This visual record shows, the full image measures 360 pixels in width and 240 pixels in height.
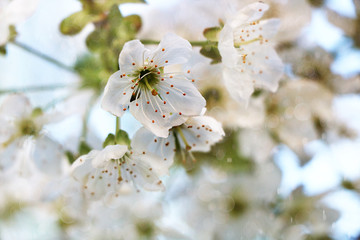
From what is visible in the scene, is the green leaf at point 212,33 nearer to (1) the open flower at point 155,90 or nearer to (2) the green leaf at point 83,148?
(1) the open flower at point 155,90

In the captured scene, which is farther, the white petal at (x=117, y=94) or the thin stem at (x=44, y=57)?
the thin stem at (x=44, y=57)

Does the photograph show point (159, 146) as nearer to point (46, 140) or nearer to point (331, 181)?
point (46, 140)

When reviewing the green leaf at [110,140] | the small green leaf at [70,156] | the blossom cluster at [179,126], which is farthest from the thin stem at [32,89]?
the green leaf at [110,140]

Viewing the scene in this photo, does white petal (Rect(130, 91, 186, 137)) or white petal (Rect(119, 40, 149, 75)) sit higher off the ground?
white petal (Rect(119, 40, 149, 75))

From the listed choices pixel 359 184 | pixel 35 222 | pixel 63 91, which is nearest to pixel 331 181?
pixel 359 184

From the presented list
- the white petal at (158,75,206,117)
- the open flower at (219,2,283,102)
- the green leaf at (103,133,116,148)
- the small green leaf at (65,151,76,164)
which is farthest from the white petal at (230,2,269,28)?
the small green leaf at (65,151,76,164)

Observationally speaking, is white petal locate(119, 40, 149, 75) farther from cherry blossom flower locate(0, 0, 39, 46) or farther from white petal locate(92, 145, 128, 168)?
cherry blossom flower locate(0, 0, 39, 46)
